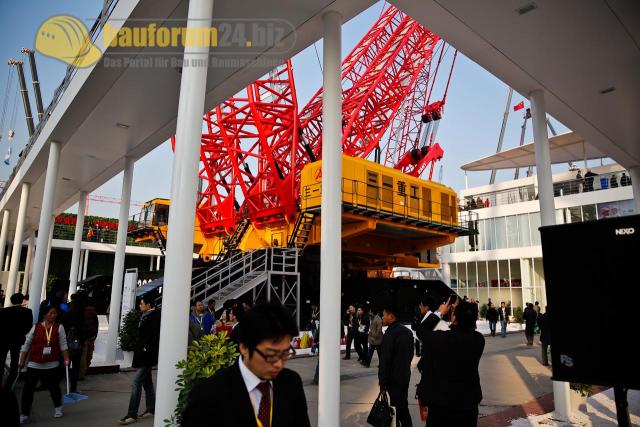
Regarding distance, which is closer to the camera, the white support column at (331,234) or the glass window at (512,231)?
the white support column at (331,234)

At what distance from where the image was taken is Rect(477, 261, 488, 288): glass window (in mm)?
37406

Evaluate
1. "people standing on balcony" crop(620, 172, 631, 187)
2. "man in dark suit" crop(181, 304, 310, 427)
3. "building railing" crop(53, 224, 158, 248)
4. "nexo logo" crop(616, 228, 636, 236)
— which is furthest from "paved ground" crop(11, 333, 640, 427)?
"building railing" crop(53, 224, 158, 248)

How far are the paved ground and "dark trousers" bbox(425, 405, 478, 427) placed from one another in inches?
97.7

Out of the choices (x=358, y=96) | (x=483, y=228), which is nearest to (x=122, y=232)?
(x=358, y=96)

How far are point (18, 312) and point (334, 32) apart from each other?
6001mm

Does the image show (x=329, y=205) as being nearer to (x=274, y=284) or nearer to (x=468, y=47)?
(x=468, y=47)

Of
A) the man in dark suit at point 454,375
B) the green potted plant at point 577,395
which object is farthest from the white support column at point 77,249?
the green potted plant at point 577,395

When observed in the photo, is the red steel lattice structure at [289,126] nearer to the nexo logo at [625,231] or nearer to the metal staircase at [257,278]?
the metal staircase at [257,278]

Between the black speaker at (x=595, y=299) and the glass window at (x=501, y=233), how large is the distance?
36242 millimetres

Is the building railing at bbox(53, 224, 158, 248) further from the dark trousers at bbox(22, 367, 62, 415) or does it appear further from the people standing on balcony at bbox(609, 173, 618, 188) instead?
the people standing on balcony at bbox(609, 173, 618, 188)

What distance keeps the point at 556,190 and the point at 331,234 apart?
3568 cm

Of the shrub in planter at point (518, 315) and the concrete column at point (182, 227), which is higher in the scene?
the concrete column at point (182, 227)

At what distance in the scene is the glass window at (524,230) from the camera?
34.5m

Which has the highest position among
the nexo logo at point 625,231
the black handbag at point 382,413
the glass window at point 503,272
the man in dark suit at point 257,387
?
the glass window at point 503,272
